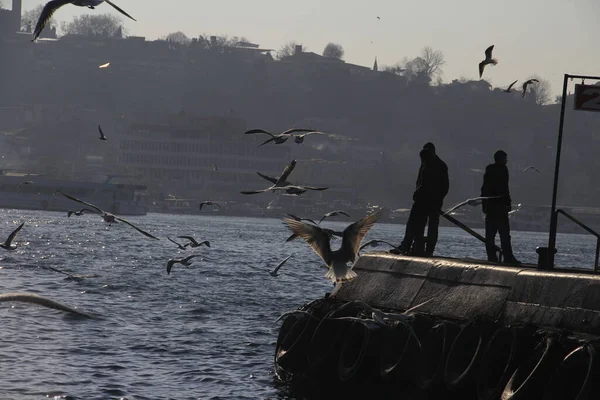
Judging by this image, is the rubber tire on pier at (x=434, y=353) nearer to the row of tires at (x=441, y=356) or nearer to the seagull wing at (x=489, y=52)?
the row of tires at (x=441, y=356)

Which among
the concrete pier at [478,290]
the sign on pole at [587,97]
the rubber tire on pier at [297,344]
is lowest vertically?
the rubber tire on pier at [297,344]

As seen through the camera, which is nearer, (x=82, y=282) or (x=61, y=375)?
(x=61, y=375)

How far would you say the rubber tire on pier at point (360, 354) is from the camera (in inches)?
648

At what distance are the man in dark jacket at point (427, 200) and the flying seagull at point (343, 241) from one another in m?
2.66

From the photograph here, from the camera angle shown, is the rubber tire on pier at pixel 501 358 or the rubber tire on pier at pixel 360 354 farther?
the rubber tire on pier at pixel 360 354

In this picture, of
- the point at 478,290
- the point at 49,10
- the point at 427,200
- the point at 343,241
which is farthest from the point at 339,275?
the point at 49,10

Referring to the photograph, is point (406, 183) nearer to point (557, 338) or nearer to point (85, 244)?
point (85, 244)

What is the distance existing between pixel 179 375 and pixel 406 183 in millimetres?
176938

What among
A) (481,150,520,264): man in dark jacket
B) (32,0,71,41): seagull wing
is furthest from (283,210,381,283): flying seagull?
(32,0,71,41): seagull wing

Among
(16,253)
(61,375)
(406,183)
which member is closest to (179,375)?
(61,375)

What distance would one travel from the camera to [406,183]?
196125mm

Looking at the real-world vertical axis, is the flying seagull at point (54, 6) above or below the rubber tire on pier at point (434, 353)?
above

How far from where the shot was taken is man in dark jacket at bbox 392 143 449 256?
60.2 feet

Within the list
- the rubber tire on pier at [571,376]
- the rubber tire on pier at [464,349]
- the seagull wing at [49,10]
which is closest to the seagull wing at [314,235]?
the rubber tire on pier at [464,349]
